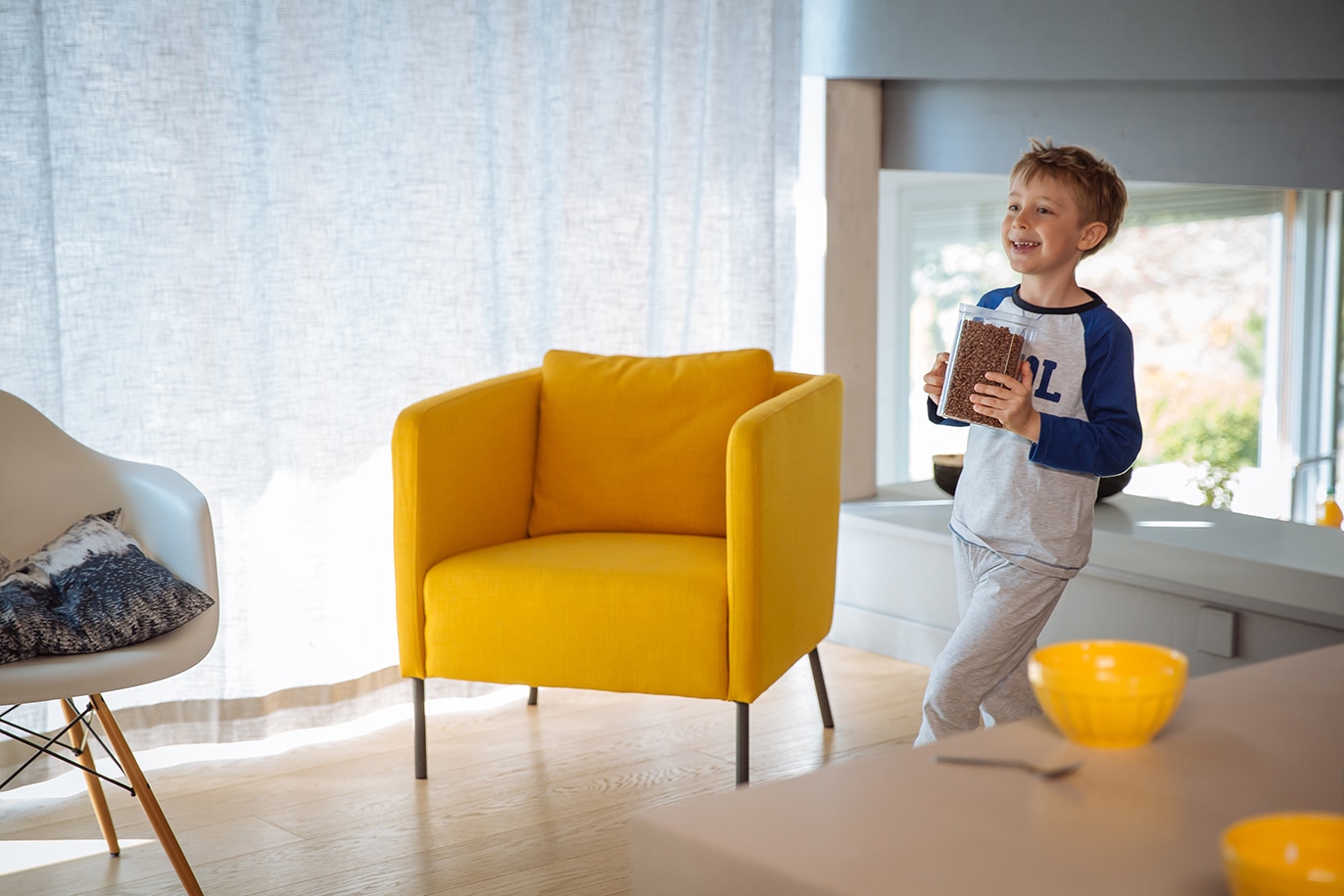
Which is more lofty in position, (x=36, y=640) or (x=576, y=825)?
(x=36, y=640)

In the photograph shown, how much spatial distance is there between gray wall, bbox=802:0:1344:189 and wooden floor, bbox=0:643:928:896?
1271 mm

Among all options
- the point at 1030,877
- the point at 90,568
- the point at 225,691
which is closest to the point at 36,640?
the point at 90,568

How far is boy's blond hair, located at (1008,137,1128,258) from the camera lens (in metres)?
1.93

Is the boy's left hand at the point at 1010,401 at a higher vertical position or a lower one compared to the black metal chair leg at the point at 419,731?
higher

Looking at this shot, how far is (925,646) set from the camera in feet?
10.3

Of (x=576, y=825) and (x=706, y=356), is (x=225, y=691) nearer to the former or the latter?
(x=576, y=825)

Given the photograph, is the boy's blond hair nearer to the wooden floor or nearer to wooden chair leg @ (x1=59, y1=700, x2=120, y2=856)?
the wooden floor

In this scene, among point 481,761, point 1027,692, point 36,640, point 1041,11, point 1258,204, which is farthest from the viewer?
point 1258,204

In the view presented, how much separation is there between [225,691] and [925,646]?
5.15ft

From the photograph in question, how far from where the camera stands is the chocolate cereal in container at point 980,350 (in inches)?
69.9

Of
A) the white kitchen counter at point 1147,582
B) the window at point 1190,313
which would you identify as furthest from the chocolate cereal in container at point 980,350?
the window at point 1190,313

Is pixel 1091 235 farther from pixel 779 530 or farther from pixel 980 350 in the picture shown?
pixel 779 530

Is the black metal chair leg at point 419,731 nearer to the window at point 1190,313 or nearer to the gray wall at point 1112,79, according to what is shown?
the gray wall at point 1112,79

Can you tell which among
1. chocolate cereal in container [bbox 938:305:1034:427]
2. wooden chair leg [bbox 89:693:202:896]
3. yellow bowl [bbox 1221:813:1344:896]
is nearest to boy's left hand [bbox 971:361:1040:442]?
chocolate cereal in container [bbox 938:305:1034:427]
